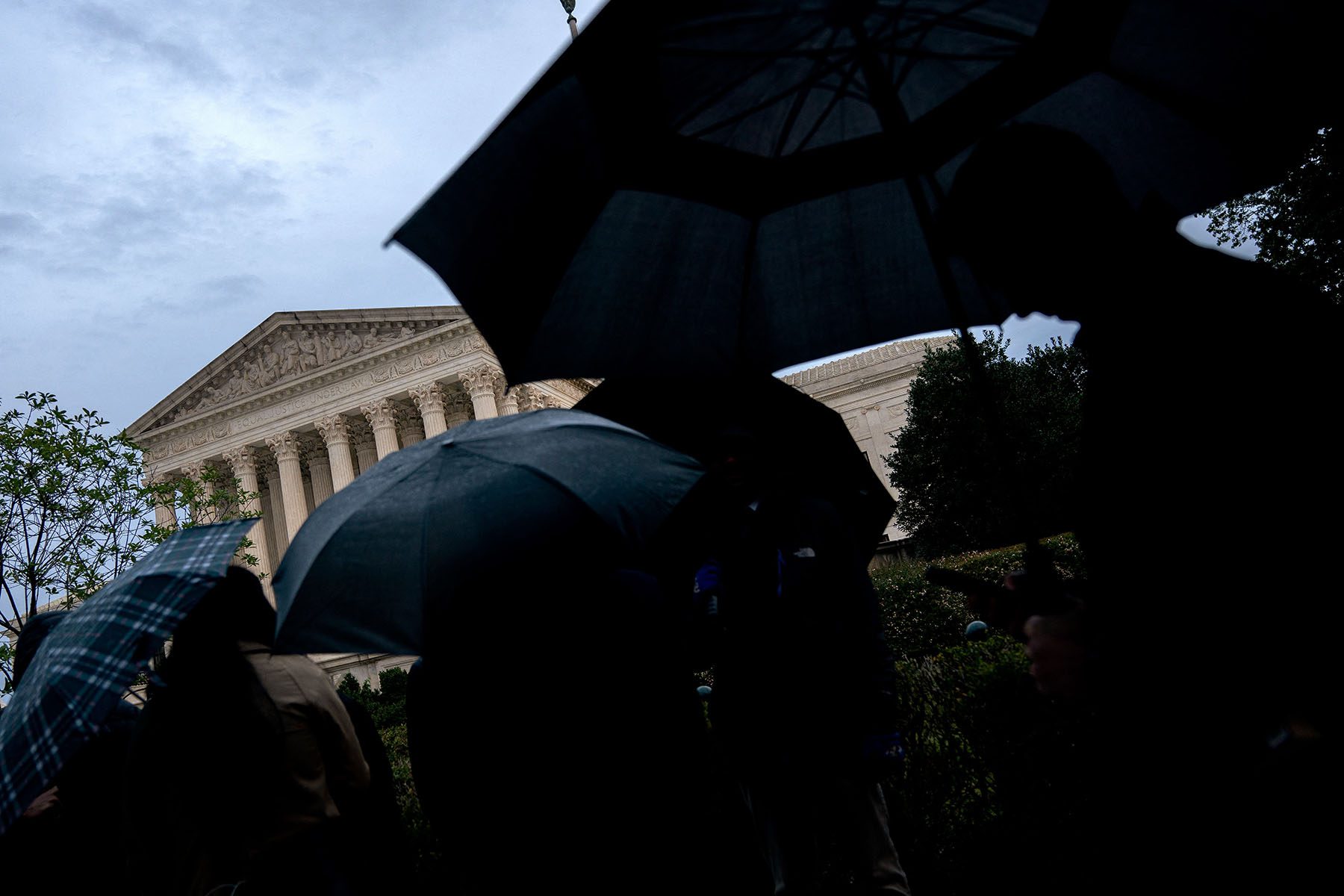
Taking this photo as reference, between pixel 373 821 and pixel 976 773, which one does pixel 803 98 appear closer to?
pixel 373 821

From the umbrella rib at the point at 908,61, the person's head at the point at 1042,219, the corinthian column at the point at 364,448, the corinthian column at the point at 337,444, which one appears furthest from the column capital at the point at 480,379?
the person's head at the point at 1042,219

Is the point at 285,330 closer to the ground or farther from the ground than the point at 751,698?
farther from the ground

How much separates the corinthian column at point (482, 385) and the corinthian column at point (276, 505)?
12323 millimetres

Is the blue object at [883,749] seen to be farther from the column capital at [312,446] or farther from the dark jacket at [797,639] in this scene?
the column capital at [312,446]

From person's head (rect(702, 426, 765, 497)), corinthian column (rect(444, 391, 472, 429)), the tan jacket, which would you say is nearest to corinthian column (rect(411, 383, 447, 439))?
corinthian column (rect(444, 391, 472, 429))

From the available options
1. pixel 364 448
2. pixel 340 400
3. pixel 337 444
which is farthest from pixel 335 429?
pixel 364 448

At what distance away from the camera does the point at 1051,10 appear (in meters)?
2.17

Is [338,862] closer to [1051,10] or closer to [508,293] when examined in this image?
[508,293]

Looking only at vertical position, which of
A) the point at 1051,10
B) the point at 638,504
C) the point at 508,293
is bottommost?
the point at 638,504

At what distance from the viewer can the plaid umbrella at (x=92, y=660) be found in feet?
7.93

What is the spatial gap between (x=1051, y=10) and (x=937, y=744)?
3.28 metres

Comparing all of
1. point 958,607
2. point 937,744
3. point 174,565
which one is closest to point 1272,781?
point 174,565

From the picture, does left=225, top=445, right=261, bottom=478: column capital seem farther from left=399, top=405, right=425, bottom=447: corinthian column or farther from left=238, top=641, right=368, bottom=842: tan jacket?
left=238, top=641, right=368, bottom=842: tan jacket

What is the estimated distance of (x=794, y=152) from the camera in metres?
2.48
